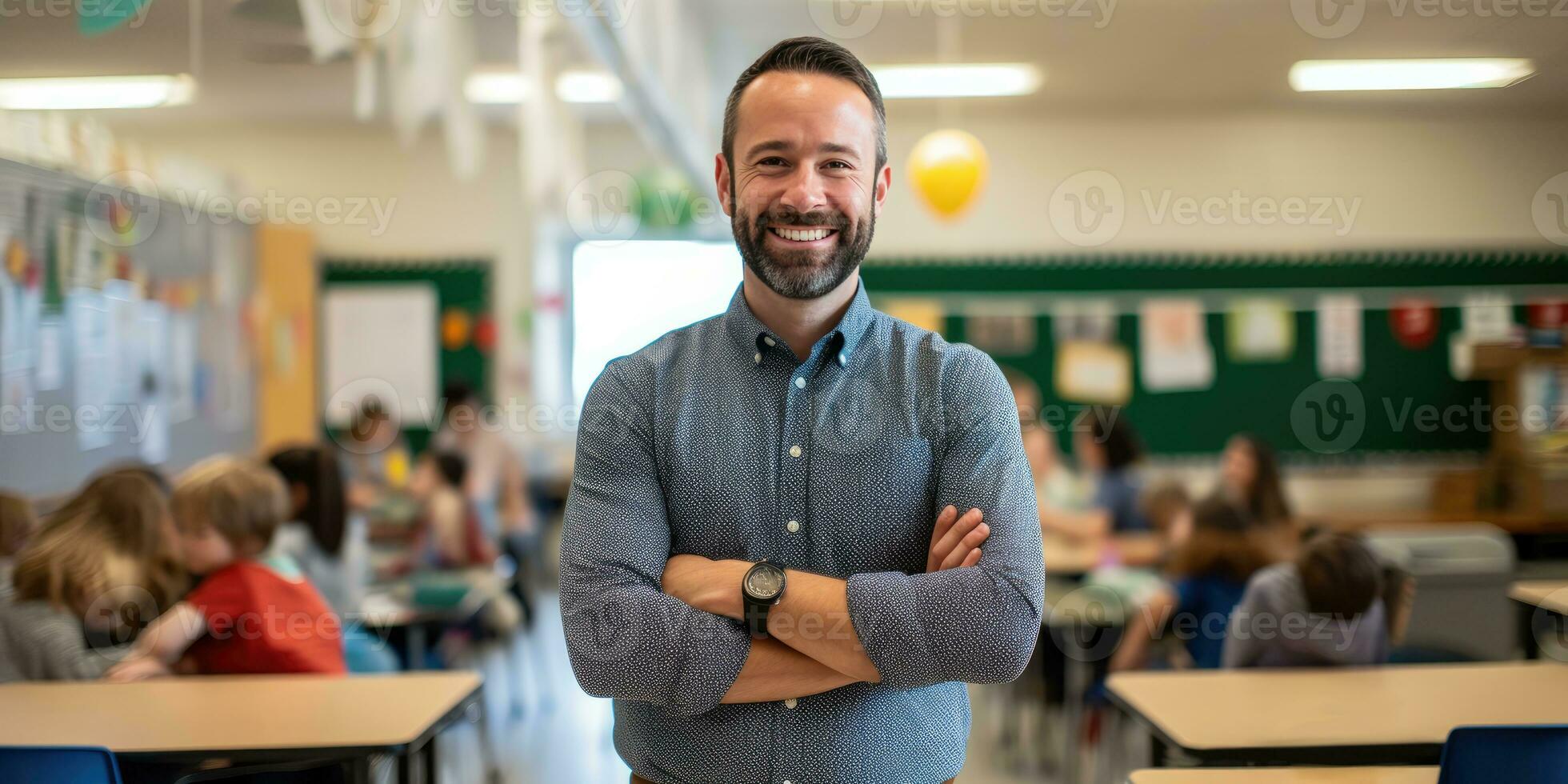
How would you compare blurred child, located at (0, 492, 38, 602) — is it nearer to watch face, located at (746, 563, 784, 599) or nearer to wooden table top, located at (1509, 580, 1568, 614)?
watch face, located at (746, 563, 784, 599)

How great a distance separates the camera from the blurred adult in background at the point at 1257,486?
12.9 feet

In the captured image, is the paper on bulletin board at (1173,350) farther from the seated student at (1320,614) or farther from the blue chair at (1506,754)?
the blue chair at (1506,754)

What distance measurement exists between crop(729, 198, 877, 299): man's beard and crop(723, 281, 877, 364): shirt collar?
0.09 meters

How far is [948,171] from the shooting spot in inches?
185

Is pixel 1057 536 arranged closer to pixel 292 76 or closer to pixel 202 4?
pixel 202 4

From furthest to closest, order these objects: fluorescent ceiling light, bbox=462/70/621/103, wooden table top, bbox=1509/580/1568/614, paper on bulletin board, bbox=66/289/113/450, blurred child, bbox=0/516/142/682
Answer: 1. fluorescent ceiling light, bbox=462/70/621/103
2. paper on bulletin board, bbox=66/289/113/450
3. wooden table top, bbox=1509/580/1568/614
4. blurred child, bbox=0/516/142/682

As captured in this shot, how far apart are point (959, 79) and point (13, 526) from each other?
195 inches

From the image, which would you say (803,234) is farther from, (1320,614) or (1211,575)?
(1211,575)

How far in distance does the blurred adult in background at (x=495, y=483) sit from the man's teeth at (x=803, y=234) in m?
3.43

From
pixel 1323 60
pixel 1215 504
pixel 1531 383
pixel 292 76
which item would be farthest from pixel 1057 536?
pixel 292 76

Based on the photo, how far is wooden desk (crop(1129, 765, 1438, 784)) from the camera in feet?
6.12

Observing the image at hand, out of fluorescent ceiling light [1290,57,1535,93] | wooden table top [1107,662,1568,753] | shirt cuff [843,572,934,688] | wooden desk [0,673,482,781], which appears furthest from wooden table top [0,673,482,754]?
fluorescent ceiling light [1290,57,1535,93]

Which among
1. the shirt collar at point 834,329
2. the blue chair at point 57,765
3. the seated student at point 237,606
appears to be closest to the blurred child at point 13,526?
the seated student at point 237,606

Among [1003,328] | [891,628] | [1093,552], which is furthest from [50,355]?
[1003,328]
